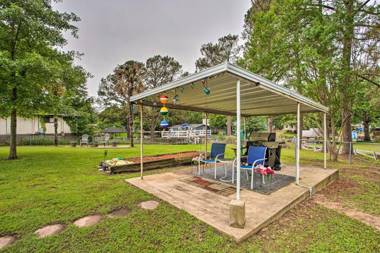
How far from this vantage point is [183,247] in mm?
2451

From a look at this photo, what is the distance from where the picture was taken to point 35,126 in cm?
1903

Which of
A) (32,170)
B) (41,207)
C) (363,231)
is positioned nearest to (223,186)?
(363,231)

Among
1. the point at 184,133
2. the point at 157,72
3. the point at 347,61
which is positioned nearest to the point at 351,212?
the point at 347,61

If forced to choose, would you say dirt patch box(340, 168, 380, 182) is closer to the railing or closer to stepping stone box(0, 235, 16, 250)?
stepping stone box(0, 235, 16, 250)

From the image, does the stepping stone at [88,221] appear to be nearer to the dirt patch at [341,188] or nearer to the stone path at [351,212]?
the stone path at [351,212]

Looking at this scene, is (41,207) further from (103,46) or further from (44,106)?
(103,46)

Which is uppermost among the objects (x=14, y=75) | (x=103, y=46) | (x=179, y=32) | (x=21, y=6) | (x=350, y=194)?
(x=179, y=32)

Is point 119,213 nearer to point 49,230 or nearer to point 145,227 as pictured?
point 145,227

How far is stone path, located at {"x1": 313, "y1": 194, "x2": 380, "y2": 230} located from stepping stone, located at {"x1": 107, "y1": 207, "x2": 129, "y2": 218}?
3.90 meters

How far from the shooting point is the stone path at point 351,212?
127 inches

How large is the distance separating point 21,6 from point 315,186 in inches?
492

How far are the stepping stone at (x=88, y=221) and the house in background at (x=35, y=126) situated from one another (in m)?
17.8

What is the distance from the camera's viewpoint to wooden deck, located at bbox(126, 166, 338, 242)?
9.63 feet

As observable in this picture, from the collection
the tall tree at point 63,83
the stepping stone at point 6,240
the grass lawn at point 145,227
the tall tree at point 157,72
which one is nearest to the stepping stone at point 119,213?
the grass lawn at point 145,227
